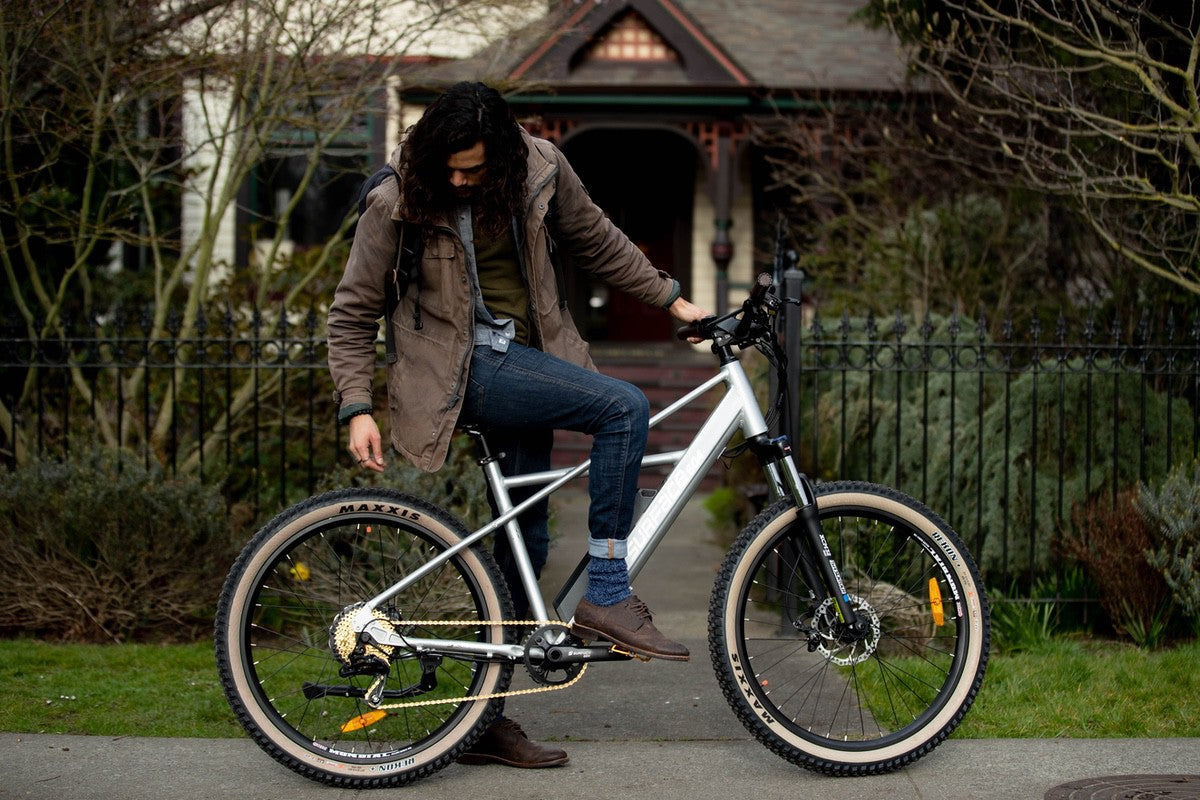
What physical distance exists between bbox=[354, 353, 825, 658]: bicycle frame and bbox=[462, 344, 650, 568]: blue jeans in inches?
3.9

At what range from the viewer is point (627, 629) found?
3730 mm

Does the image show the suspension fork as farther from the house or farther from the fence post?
the house

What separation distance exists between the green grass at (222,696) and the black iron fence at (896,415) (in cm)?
86

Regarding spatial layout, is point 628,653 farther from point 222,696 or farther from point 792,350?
point 792,350

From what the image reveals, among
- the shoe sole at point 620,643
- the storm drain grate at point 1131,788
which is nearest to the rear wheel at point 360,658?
the shoe sole at point 620,643

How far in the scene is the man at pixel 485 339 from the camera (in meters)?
3.66

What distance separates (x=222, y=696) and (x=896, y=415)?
11.0 ft

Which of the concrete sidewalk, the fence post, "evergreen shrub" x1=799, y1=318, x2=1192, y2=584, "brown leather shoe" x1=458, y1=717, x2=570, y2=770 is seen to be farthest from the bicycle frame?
"evergreen shrub" x1=799, y1=318, x2=1192, y2=584

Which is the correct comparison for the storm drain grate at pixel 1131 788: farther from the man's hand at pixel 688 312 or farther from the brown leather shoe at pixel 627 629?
the man's hand at pixel 688 312

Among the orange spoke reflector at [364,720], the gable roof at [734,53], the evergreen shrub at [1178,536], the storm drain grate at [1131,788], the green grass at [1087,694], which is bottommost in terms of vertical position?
the green grass at [1087,694]

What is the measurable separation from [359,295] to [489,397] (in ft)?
1.52

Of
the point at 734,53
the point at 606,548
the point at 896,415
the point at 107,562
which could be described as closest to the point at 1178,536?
the point at 896,415

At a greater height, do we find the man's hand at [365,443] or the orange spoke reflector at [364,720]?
the man's hand at [365,443]

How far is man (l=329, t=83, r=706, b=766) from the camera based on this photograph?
366cm
